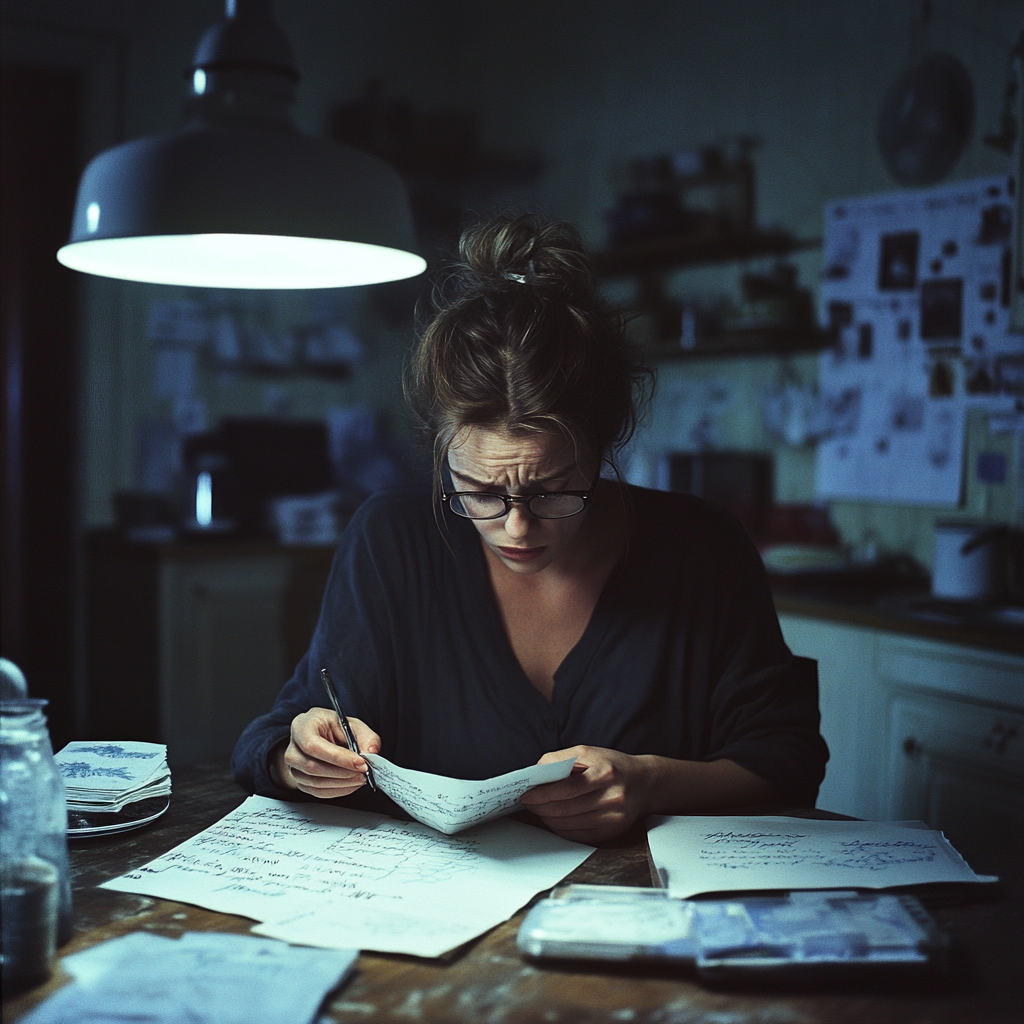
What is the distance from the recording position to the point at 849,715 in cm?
234

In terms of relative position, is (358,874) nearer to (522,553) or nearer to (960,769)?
(522,553)

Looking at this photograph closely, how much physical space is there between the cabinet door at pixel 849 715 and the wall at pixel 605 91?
1.90ft

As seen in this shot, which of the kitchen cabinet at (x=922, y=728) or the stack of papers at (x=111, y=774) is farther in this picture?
the kitchen cabinet at (x=922, y=728)

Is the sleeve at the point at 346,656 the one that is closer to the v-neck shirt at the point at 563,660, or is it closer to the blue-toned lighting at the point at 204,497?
the v-neck shirt at the point at 563,660

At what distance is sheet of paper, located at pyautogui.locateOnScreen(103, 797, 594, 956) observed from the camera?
853 millimetres

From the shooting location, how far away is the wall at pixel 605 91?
2.85 meters

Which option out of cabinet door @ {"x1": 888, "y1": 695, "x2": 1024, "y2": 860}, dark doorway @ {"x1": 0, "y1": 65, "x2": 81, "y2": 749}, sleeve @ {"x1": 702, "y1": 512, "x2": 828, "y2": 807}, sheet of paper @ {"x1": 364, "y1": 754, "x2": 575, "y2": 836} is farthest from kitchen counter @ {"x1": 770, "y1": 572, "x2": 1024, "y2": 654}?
dark doorway @ {"x1": 0, "y1": 65, "x2": 81, "y2": 749}

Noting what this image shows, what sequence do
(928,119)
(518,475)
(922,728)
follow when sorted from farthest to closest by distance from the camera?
(928,119) → (922,728) → (518,475)

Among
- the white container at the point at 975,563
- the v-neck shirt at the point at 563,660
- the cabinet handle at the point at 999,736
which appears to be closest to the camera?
the v-neck shirt at the point at 563,660

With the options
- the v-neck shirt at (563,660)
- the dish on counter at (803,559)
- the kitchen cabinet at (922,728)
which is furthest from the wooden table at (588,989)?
the dish on counter at (803,559)

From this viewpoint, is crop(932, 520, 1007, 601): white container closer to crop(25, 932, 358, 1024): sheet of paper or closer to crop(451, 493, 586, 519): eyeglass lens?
crop(451, 493, 586, 519): eyeglass lens

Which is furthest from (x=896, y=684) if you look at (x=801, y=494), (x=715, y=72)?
(x=715, y=72)

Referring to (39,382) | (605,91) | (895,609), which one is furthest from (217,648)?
(605,91)

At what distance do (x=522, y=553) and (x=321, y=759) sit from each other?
0.35 m
